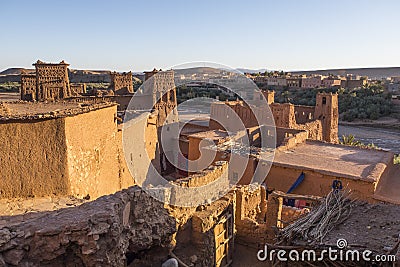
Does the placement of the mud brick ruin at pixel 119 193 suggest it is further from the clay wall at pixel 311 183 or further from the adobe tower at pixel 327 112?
the adobe tower at pixel 327 112

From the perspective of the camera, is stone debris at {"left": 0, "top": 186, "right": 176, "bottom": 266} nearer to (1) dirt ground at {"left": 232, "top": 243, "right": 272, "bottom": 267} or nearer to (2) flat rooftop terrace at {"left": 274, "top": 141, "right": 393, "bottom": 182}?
(1) dirt ground at {"left": 232, "top": 243, "right": 272, "bottom": 267}

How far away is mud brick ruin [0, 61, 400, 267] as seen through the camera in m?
4.66

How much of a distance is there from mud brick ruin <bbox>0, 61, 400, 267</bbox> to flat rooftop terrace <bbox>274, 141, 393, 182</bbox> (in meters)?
0.05

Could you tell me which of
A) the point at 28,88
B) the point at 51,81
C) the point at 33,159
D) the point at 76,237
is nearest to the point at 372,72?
the point at 51,81

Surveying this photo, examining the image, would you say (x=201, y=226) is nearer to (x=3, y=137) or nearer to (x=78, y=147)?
(x=78, y=147)

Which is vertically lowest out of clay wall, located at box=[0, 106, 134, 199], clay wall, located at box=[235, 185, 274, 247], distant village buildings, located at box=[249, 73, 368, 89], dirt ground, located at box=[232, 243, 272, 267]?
dirt ground, located at box=[232, 243, 272, 267]

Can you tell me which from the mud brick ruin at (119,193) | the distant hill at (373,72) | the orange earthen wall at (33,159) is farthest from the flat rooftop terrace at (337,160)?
the distant hill at (373,72)

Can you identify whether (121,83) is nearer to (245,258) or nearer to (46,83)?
(46,83)

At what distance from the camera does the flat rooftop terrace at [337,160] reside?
1166 cm

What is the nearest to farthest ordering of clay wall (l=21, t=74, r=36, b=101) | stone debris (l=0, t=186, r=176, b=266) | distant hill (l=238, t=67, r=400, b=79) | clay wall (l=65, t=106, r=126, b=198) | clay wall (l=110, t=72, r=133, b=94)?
stone debris (l=0, t=186, r=176, b=266)
clay wall (l=65, t=106, r=126, b=198)
clay wall (l=21, t=74, r=36, b=101)
clay wall (l=110, t=72, r=133, b=94)
distant hill (l=238, t=67, r=400, b=79)

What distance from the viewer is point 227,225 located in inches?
295

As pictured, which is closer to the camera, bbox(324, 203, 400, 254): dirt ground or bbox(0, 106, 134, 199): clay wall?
bbox(324, 203, 400, 254): dirt ground

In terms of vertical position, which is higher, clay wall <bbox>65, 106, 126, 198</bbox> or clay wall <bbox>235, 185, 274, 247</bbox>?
clay wall <bbox>65, 106, 126, 198</bbox>

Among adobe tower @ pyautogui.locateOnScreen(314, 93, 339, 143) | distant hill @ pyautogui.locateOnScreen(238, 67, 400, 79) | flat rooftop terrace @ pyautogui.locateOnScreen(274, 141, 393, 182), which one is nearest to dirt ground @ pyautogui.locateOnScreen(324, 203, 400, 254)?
flat rooftop terrace @ pyautogui.locateOnScreen(274, 141, 393, 182)
